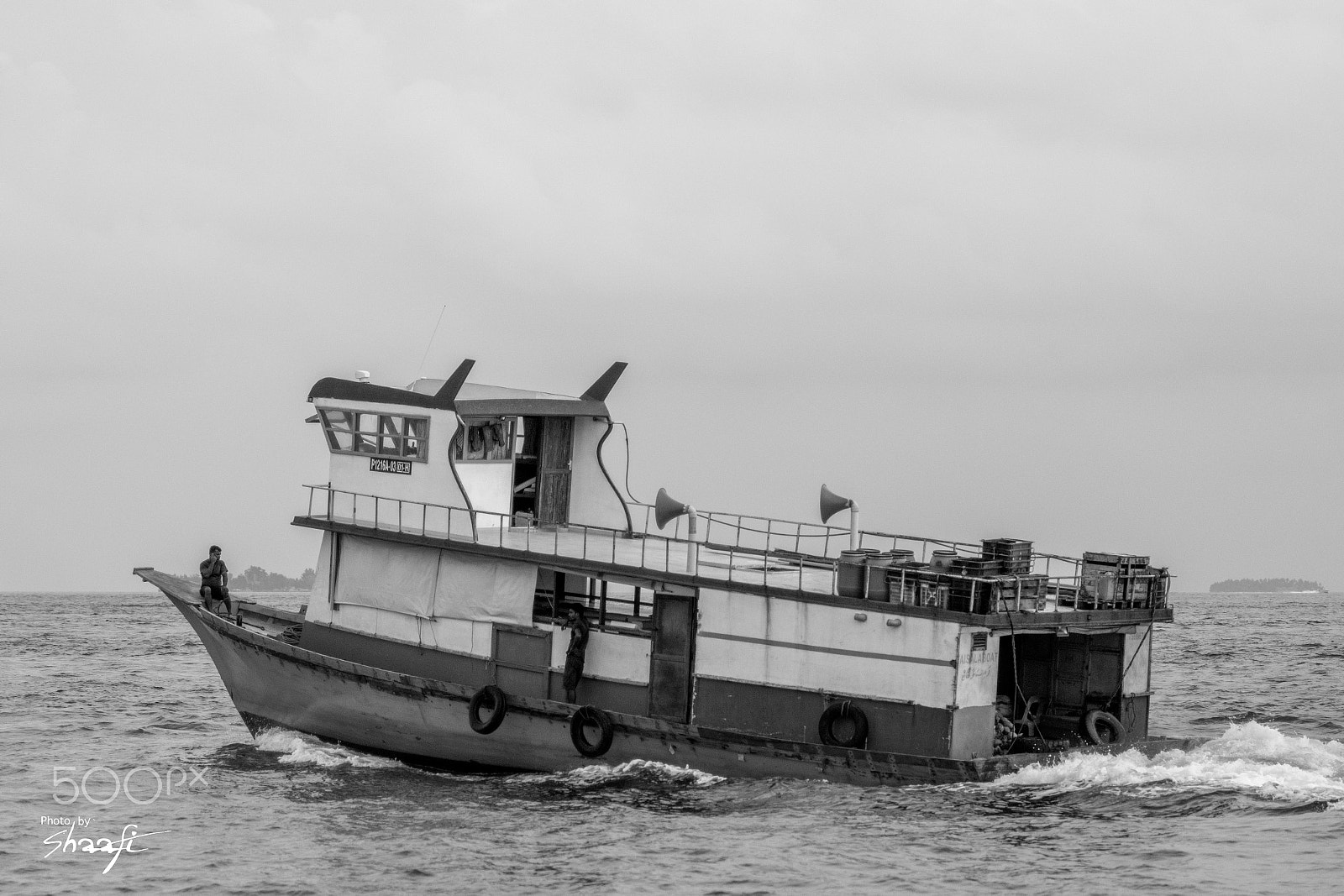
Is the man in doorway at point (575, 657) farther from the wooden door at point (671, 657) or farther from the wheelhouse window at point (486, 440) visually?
the wheelhouse window at point (486, 440)

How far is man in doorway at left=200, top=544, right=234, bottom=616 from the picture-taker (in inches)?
977

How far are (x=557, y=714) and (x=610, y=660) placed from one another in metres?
1.03

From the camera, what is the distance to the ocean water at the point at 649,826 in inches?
662

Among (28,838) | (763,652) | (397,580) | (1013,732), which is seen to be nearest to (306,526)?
(397,580)

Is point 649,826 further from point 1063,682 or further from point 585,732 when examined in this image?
point 1063,682

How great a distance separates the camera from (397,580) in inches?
894

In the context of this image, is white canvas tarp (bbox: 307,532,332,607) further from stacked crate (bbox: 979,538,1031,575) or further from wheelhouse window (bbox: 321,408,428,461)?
stacked crate (bbox: 979,538,1031,575)

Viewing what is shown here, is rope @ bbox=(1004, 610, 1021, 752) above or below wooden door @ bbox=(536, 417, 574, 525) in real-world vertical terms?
below

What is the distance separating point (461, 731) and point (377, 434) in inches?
187

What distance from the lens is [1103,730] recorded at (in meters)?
21.5

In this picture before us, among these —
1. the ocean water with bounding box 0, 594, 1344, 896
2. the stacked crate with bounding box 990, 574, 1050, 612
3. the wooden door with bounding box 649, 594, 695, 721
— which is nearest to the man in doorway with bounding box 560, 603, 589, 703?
the wooden door with bounding box 649, 594, 695, 721

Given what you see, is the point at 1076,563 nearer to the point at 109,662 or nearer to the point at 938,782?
the point at 938,782

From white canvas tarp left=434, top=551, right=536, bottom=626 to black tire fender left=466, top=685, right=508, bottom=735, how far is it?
111 centimetres
